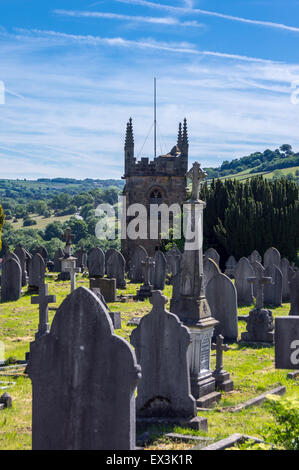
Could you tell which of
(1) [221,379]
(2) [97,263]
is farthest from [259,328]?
(2) [97,263]

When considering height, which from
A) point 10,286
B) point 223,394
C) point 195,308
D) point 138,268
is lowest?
point 223,394

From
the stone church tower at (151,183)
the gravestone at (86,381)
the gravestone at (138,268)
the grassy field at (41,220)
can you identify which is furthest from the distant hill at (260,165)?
the gravestone at (86,381)

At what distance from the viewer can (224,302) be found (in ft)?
44.1

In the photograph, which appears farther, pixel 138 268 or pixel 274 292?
pixel 138 268

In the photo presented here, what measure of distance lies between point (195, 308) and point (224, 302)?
156 inches

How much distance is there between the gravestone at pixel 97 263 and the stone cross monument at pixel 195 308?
16191mm

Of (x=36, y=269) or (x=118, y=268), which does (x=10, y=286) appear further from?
(x=118, y=268)

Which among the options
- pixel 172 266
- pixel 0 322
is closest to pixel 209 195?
pixel 172 266

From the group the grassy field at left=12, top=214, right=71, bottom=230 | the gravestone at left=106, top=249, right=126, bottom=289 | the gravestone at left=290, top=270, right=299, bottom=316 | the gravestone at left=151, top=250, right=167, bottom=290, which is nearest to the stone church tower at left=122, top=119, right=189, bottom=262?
the gravestone at left=106, top=249, right=126, bottom=289

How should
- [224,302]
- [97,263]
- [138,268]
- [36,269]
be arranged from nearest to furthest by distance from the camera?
[224,302], [36,269], [97,263], [138,268]

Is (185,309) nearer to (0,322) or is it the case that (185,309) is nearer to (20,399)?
(20,399)

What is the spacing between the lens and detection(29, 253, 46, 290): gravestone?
2164 cm

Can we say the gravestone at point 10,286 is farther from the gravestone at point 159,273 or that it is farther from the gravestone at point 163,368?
the gravestone at point 163,368

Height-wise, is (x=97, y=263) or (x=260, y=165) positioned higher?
(x=260, y=165)
